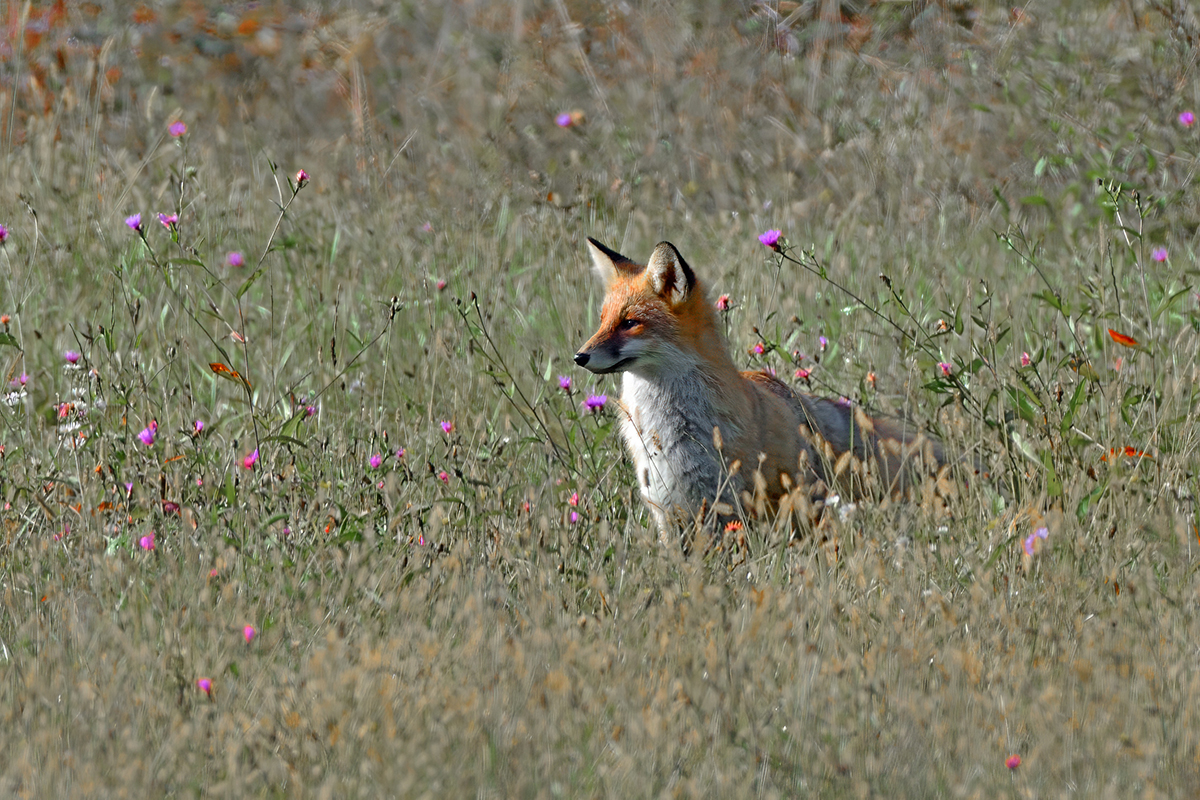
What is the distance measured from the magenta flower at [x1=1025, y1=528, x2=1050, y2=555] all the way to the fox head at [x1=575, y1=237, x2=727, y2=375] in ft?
5.71

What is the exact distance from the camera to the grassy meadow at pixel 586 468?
2.65 m

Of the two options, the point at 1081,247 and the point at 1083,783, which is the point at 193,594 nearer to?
the point at 1083,783

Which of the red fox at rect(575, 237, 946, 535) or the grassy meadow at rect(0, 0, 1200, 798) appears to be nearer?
the grassy meadow at rect(0, 0, 1200, 798)

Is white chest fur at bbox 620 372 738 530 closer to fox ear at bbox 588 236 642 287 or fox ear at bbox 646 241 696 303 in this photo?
fox ear at bbox 646 241 696 303

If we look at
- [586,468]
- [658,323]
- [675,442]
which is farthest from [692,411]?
[586,468]

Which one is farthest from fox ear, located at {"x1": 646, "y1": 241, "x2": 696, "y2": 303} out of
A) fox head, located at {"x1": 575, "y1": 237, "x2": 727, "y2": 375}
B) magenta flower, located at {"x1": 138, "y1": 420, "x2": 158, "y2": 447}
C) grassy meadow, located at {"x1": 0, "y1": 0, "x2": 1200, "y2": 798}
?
magenta flower, located at {"x1": 138, "y1": 420, "x2": 158, "y2": 447}

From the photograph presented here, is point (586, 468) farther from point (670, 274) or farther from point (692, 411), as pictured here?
point (670, 274)

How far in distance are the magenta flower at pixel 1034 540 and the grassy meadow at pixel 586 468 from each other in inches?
0.7

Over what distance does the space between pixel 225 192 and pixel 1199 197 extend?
6004mm

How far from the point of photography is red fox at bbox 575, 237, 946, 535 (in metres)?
4.64

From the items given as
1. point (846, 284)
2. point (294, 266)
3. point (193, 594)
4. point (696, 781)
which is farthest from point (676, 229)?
point (696, 781)

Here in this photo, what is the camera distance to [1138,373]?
15.7 ft

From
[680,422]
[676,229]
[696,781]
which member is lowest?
[676,229]

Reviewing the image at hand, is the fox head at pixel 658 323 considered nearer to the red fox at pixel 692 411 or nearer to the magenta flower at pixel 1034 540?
the red fox at pixel 692 411
